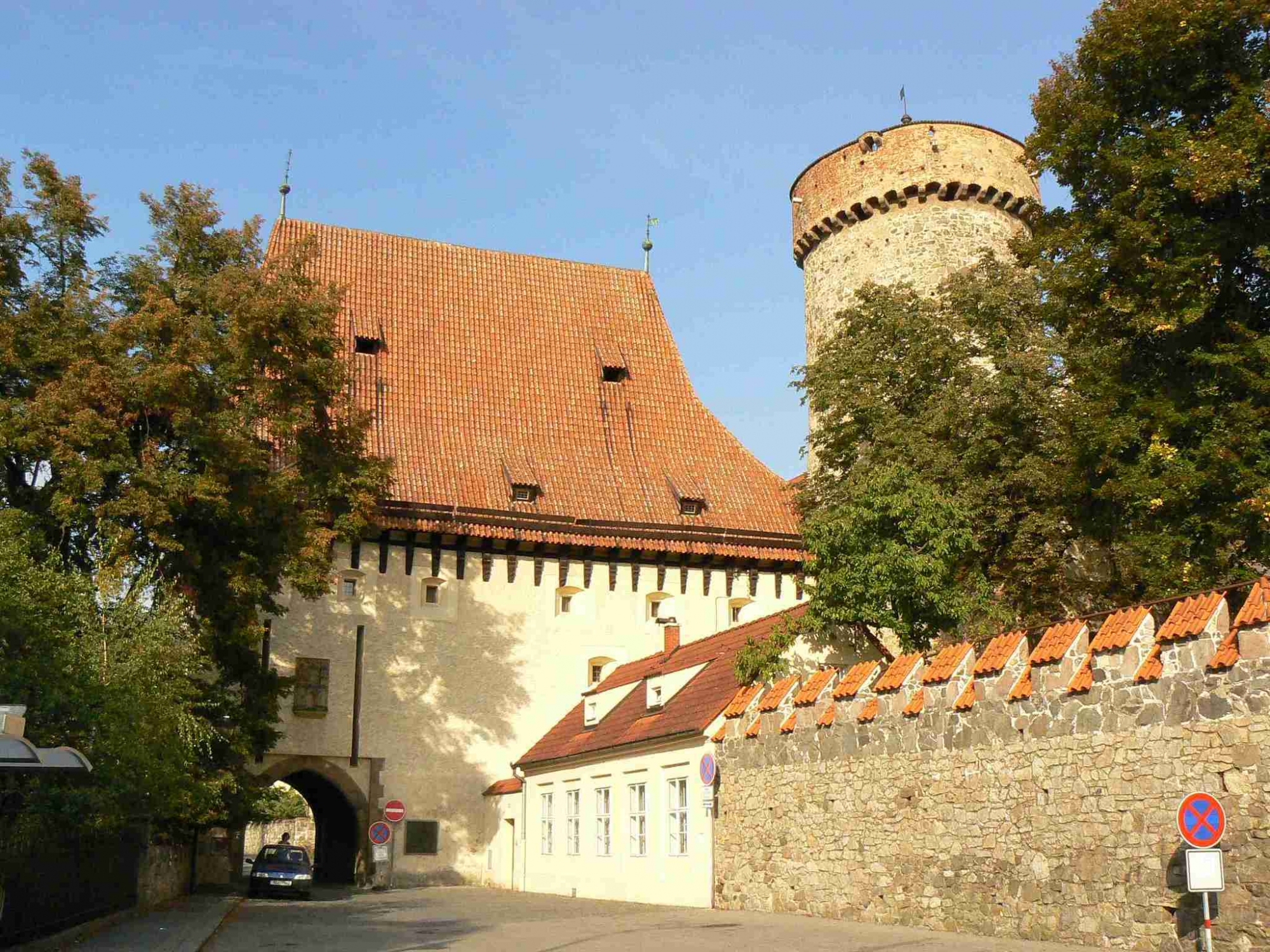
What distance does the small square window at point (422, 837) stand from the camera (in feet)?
102

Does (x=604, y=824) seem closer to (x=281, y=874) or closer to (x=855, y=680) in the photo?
(x=281, y=874)

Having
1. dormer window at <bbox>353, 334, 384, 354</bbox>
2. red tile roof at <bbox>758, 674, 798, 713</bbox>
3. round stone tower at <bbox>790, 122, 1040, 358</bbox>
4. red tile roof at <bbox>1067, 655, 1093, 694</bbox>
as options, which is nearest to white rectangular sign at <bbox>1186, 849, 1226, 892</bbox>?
red tile roof at <bbox>1067, 655, 1093, 694</bbox>

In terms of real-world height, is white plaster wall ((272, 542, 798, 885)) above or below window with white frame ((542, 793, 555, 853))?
above

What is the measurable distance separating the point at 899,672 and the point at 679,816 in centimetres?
→ 655

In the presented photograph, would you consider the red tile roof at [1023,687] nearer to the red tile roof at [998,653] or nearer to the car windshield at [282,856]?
the red tile roof at [998,653]

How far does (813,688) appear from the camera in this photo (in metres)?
18.4

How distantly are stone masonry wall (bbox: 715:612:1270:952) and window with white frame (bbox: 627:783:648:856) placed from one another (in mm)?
3591

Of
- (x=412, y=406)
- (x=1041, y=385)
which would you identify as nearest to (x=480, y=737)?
(x=412, y=406)

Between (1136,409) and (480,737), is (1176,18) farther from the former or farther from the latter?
(480,737)

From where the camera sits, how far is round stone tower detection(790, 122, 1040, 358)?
110 ft

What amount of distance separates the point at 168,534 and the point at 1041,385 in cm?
1498

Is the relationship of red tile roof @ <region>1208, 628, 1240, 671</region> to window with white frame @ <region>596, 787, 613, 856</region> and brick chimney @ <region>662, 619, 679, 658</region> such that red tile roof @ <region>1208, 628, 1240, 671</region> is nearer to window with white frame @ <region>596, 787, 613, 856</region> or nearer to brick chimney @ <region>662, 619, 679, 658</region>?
window with white frame @ <region>596, 787, 613, 856</region>

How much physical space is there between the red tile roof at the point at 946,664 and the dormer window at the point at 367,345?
23017 millimetres

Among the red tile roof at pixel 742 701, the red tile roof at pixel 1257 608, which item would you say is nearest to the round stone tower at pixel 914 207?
the red tile roof at pixel 742 701
